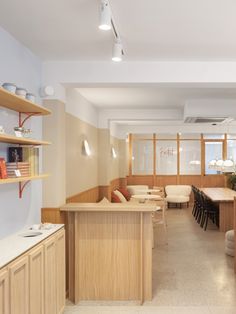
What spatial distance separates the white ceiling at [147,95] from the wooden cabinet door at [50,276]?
3.18 metres

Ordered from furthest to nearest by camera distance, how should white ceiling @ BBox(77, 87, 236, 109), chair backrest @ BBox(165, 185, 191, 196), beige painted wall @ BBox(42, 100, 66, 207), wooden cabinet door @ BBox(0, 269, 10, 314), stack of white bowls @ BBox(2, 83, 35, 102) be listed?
chair backrest @ BBox(165, 185, 191, 196) → white ceiling @ BBox(77, 87, 236, 109) → beige painted wall @ BBox(42, 100, 66, 207) → stack of white bowls @ BBox(2, 83, 35, 102) → wooden cabinet door @ BBox(0, 269, 10, 314)

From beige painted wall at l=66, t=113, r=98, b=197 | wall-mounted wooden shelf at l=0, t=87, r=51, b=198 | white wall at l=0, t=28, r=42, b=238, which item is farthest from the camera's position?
beige painted wall at l=66, t=113, r=98, b=197

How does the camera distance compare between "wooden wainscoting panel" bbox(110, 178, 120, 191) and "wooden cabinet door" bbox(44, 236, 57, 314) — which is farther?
"wooden wainscoting panel" bbox(110, 178, 120, 191)

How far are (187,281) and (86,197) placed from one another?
2746 millimetres

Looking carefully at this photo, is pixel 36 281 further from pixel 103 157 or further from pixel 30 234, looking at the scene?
pixel 103 157

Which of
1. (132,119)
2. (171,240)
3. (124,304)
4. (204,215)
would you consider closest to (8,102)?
(124,304)

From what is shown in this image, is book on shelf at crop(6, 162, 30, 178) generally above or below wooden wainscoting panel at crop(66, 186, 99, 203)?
above

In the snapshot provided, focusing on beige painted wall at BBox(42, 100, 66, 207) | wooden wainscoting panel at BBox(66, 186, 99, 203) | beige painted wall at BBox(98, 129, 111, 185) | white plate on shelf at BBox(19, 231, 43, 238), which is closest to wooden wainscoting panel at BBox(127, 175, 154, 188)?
beige painted wall at BBox(98, 129, 111, 185)

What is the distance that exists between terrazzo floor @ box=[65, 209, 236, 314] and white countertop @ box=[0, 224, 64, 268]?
43.2 inches

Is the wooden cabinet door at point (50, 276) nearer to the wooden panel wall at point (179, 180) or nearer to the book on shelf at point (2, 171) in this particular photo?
the book on shelf at point (2, 171)

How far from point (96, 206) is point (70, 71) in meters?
1.64

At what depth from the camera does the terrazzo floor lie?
12.6 feet

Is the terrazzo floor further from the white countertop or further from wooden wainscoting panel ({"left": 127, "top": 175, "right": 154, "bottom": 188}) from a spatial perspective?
wooden wainscoting panel ({"left": 127, "top": 175, "right": 154, "bottom": 188})

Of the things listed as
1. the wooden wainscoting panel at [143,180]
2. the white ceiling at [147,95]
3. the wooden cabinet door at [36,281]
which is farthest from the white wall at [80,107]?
the wooden wainscoting panel at [143,180]
